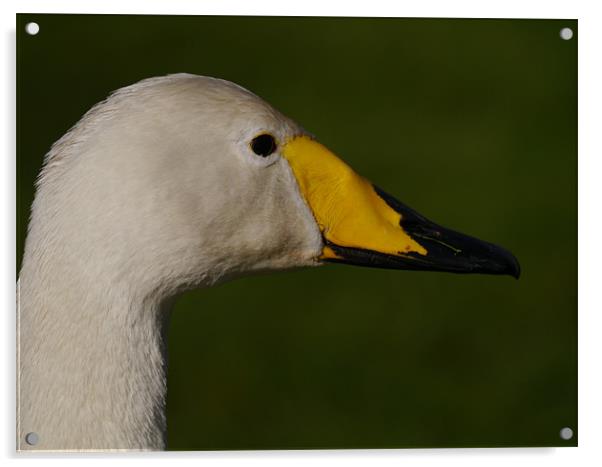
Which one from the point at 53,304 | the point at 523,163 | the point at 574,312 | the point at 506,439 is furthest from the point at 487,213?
the point at 53,304

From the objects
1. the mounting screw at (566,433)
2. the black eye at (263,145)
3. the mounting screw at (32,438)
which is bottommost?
the mounting screw at (566,433)

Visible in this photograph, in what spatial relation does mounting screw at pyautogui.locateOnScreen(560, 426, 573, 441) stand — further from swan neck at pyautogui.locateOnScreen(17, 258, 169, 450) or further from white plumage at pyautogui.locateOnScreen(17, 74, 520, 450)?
swan neck at pyautogui.locateOnScreen(17, 258, 169, 450)

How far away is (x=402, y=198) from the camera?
236 centimetres

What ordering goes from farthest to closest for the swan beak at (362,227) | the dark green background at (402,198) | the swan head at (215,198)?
the dark green background at (402,198) < the swan beak at (362,227) < the swan head at (215,198)

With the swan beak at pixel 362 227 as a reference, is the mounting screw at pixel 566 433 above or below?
below

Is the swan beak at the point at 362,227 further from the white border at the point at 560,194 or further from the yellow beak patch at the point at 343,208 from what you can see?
the white border at the point at 560,194

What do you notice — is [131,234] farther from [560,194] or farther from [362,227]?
[560,194]

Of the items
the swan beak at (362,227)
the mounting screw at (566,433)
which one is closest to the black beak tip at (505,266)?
the swan beak at (362,227)

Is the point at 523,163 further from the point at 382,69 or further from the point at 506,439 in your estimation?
the point at 506,439

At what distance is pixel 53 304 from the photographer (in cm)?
159

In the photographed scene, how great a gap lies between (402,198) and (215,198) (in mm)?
842

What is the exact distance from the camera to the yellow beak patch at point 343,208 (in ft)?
5.52

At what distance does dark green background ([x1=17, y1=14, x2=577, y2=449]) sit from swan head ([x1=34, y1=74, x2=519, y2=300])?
1.18 ft
